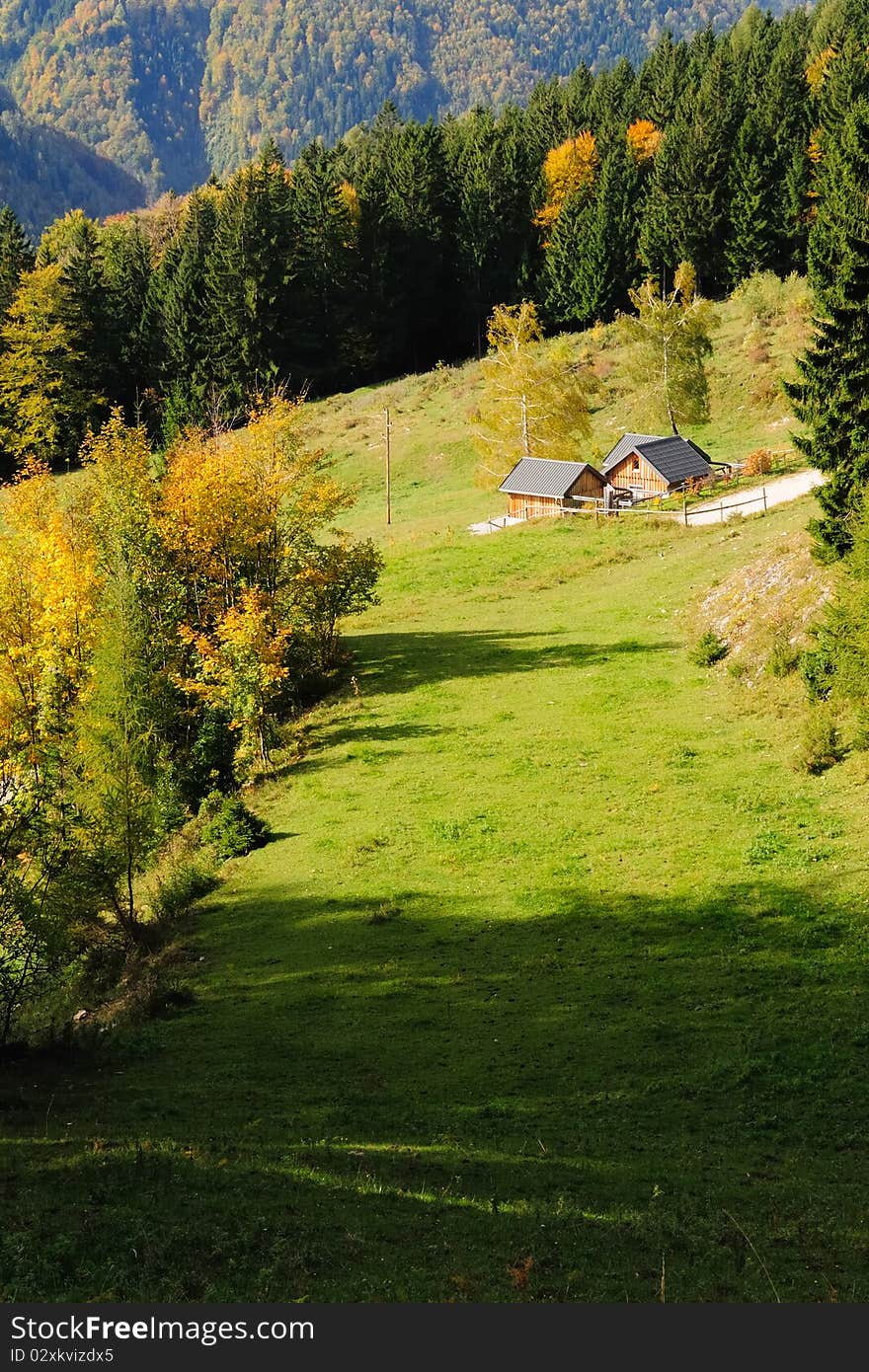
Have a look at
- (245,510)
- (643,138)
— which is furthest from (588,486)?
(643,138)

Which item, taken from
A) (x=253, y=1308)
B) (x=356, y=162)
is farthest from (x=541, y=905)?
(x=356, y=162)

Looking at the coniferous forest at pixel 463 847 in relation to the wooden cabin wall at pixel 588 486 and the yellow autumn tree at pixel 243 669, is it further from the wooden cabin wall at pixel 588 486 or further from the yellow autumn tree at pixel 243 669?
the wooden cabin wall at pixel 588 486

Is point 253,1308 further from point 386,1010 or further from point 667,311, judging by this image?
point 667,311

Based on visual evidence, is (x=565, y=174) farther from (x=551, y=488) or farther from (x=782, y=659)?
(x=782, y=659)

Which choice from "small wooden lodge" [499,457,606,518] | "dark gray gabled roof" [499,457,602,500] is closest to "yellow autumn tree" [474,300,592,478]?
"dark gray gabled roof" [499,457,602,500]

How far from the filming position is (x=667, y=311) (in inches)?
3169

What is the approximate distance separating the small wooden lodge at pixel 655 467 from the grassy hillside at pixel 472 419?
11.0 ft

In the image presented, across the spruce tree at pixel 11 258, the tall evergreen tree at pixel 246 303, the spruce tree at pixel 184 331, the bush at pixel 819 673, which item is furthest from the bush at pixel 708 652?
the spruce tree at pixel 11 258

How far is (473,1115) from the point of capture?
18.8 m

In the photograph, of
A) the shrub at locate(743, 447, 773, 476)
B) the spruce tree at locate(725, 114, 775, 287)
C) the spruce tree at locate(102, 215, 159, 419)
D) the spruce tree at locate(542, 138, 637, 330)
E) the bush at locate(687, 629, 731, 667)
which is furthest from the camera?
the spruce tree at locate(102, 215, 159, 419)

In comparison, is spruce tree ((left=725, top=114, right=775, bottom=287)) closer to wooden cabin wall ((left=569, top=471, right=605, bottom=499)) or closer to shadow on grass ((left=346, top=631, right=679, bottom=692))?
wooden cabin wall ((left=569, top=471, right=605, bottom=499))

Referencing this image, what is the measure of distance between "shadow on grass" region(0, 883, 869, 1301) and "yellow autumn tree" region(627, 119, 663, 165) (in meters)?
124

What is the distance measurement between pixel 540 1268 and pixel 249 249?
114 metres
